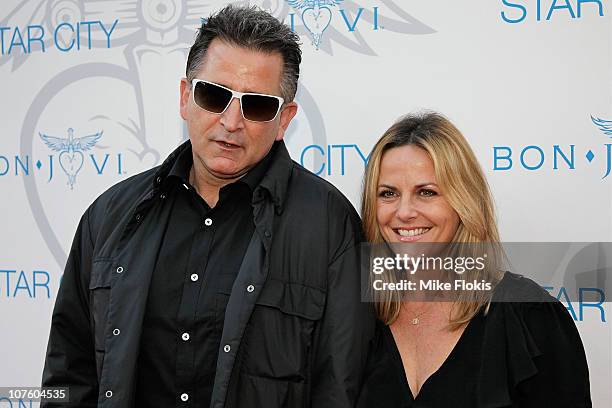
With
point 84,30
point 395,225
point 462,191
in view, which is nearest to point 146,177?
point 395,225

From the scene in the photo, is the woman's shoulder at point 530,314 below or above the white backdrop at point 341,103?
below

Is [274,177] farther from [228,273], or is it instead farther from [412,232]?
[412,232]

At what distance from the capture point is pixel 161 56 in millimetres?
2984

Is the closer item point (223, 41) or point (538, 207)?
point (223, 41)

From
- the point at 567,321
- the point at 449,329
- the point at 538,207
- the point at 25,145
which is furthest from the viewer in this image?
the point at 25,145

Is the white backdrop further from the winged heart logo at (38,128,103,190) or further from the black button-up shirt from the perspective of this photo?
the black button-up shirt

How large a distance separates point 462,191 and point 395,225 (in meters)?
0.21

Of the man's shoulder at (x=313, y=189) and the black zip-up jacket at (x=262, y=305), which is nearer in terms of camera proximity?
the black zip-up jacket at (x=262, y=305)

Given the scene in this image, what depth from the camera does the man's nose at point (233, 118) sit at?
186cm

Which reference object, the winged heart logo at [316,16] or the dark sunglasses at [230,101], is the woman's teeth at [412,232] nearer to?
the dark sunglasses at [230,101]

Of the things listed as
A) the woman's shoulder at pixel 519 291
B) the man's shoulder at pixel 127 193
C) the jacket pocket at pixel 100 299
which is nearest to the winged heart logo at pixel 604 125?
the woman's shoulder at pixel 519 291

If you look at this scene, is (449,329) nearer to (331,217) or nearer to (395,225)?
(395,225)

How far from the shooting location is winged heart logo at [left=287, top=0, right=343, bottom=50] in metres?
2.76

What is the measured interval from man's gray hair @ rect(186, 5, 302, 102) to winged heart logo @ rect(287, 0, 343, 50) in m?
Result: 0.83
